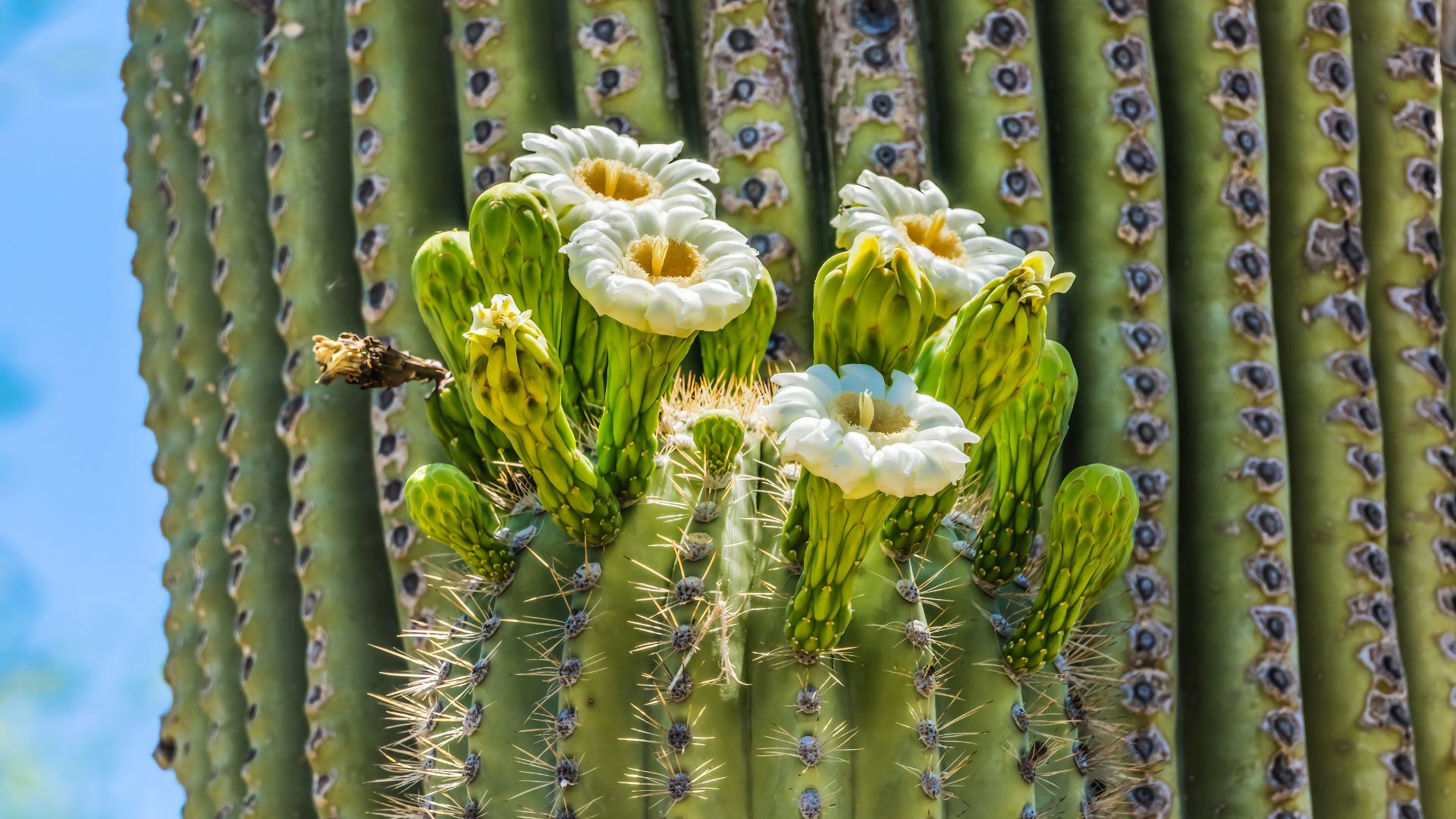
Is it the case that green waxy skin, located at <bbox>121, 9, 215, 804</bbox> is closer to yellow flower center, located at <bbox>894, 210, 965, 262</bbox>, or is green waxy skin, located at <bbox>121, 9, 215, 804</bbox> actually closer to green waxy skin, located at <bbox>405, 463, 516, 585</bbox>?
green waxy skin, located at <bbox>405, 463, 516, 585</bbox>

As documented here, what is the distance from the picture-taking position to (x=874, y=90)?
7.10 ft

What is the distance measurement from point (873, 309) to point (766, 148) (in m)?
0.72

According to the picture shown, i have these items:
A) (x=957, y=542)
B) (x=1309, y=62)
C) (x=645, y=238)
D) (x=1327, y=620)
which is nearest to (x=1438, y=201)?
(x=1309, y=62)

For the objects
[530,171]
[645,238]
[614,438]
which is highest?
[530,171]

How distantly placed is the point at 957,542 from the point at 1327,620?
83 centimetres

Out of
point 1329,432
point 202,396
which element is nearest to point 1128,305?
point 1329,432

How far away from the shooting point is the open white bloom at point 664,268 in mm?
1398

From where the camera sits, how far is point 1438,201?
2.37 m

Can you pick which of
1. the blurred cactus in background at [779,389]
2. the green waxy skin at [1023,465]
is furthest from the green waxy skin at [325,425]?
the green waxy skin at [1023,465]

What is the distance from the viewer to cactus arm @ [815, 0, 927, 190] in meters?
2.14

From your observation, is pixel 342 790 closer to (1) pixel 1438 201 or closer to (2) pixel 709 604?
(2) pixel 709 604

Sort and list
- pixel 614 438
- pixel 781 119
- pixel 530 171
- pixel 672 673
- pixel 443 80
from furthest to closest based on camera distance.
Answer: pixel 443 80 < pixel 781 119 < pixel 530 171 < pixel 614 438 < pixel 672 673

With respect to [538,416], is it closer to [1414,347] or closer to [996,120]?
[996,120]

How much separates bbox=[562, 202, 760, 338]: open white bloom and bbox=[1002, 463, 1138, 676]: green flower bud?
40cm
